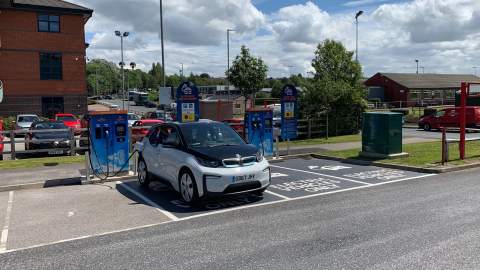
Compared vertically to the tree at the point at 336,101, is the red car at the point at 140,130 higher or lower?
lower

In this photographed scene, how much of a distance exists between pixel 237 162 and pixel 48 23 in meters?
36.7

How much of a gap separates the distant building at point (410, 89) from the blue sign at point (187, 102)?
49.1m

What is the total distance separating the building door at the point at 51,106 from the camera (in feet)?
132

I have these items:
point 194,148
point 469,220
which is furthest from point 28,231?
point 469,220

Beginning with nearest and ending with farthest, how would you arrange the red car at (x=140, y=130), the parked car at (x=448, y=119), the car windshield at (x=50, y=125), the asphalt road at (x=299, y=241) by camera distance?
the asphalt road at (x=299, y=241), the red car at (x=140, y=130), the car windshield at (x=50, y=125), the parked car at (x=448, y=119)

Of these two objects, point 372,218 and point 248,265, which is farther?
point 372,218

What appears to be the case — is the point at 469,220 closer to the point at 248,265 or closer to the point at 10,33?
the point at 248,265

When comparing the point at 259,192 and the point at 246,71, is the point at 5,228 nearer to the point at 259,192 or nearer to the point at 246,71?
the point at 259,192

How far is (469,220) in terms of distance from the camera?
703cm

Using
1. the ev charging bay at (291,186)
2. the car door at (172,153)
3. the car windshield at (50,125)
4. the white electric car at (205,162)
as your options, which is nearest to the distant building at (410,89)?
the car windshield at (50,125)

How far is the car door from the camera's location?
29.6 feet

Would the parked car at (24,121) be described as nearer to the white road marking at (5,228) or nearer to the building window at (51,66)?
the building window at (51,66)

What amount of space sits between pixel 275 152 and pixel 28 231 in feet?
30.0

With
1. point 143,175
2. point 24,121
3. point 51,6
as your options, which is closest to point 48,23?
point 51,6
